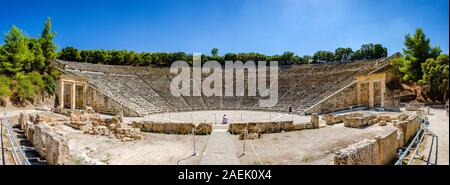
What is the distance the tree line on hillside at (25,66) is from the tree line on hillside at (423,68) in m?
36.0

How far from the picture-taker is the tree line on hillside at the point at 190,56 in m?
47.9

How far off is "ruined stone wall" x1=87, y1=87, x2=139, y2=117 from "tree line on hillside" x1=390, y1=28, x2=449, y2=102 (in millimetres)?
26086

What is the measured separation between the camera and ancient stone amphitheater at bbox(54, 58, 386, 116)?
26.6 metres

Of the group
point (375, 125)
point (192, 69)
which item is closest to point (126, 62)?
point (192, 69)

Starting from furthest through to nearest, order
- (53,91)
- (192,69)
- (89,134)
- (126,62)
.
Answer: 1. (126,62)
2. (192,69)
3. (53,91)
4. (89,134)

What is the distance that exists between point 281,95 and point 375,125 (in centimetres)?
1653

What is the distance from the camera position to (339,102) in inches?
1010

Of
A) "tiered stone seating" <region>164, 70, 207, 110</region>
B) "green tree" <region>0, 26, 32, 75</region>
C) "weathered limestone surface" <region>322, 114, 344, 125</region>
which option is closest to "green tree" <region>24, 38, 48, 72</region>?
"green tree" <region>0, 26, 32, 75</region>

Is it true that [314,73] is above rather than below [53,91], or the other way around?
above

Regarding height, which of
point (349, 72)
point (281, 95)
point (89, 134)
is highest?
point (349, 72)

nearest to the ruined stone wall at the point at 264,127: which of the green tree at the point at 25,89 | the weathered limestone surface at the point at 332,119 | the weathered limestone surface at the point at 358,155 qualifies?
the weathered limestone surface at the point at 332,119

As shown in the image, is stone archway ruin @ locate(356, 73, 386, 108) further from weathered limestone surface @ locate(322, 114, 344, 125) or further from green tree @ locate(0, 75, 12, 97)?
green tree @ locate(0, 75, 12, 97)
